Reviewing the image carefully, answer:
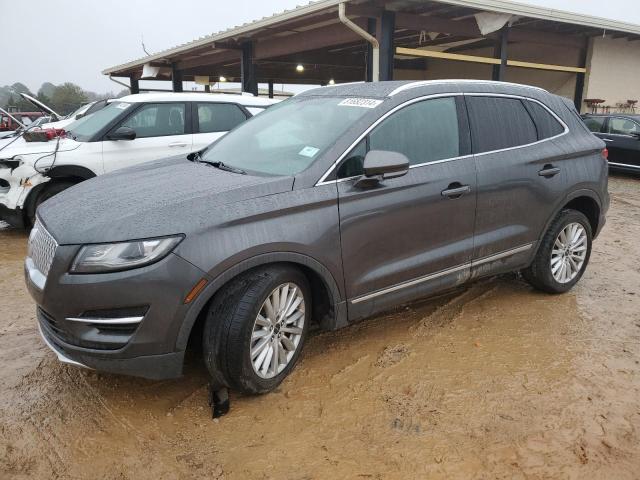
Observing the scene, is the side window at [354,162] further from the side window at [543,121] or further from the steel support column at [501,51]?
the steel support column at [501,51]

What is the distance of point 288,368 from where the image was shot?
3045mm

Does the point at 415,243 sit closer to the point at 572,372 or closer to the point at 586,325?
the point at 572,372

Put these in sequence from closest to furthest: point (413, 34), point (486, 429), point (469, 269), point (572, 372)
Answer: point (486, 429) < point (572, 372) < point (469, 269) < point (413, 34)

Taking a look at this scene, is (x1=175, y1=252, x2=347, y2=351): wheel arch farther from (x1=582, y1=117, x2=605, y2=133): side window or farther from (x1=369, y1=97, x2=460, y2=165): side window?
(x1=582, y1=117, x2=605, y2=133): side window

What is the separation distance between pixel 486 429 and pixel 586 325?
175cm

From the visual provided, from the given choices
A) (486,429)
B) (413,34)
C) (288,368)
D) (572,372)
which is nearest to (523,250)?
(572,372)

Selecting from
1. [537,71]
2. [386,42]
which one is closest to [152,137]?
[386,42]

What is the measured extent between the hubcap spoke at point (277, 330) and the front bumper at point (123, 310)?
429 mm

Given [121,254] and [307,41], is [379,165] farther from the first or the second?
[307,41]

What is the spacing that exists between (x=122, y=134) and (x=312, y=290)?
4.53 m

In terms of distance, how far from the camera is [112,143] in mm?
6645

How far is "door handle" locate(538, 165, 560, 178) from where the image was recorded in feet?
13.2

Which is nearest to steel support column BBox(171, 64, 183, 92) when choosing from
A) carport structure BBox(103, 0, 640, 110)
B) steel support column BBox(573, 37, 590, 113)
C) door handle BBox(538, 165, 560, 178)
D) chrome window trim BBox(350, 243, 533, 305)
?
carport structure BBox(103, 0, 640, 110)

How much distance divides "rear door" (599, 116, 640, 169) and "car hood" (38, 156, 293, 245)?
11087mm
